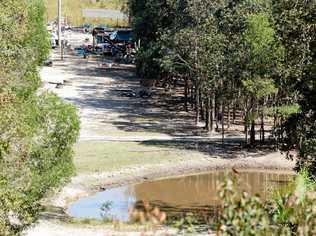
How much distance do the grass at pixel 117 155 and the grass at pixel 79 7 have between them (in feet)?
298

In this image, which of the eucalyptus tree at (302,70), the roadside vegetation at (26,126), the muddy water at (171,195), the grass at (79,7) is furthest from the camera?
the grass at (79,7)

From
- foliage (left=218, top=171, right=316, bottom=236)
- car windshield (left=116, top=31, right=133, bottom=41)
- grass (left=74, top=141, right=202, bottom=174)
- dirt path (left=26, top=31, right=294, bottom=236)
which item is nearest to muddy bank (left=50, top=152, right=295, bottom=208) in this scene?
dirt path (left=26, top=31, right=294, bottom=236)

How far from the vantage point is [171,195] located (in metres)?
36.4

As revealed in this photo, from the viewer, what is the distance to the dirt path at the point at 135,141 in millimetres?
36562

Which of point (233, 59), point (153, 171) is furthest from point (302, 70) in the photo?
point (233, 59)

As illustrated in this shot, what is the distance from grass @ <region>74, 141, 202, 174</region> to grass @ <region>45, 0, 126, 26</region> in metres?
90.7

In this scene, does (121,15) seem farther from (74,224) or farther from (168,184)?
(74,224)

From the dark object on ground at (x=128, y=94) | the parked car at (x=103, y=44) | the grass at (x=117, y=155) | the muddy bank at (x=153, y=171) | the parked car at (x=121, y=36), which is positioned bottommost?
the muddy bank at (x=153, y=171)

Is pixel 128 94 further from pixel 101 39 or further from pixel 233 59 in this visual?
pixel 101 39

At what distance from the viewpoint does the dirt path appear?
36.6 m

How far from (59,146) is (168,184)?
15038 millimetres

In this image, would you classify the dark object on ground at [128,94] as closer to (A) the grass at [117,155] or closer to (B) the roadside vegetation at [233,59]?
(B) the roadside vegetation at [233,59]

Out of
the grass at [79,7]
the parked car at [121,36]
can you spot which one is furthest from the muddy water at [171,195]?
the grass at [79,7]

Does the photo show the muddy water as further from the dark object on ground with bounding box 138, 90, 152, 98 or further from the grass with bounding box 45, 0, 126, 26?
the grass with bounding box 45, 0, 126, 26
